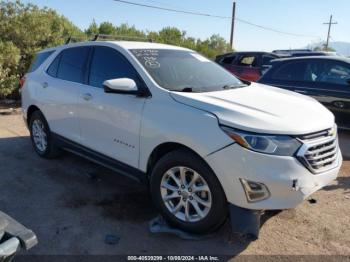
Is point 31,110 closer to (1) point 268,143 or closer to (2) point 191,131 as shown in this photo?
(2) point 191,131

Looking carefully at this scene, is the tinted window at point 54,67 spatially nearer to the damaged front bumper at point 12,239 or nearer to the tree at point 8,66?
the damaged front bumper at point 12,239

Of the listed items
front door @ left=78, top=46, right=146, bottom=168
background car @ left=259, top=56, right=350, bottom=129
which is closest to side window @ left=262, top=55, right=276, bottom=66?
background car @ left=259, top=56, right=350, bottom=129

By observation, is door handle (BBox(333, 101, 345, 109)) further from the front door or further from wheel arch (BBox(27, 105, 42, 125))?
wheel arch (BBox(27, 105, 42, 125))

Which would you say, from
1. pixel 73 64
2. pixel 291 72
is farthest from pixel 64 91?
pixel 291 72

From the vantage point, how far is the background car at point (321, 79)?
707 centimetres

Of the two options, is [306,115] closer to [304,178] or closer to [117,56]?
[304,178]

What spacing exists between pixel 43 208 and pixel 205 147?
6.68ft

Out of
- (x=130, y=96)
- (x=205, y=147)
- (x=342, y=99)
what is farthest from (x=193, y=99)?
(x=342, y=99)

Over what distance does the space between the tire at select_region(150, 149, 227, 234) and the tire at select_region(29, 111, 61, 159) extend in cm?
238

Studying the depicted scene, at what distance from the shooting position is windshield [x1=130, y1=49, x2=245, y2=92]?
13.2ft

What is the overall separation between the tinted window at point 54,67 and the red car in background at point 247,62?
23.0 feet

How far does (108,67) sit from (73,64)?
834mm

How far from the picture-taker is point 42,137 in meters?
5.77

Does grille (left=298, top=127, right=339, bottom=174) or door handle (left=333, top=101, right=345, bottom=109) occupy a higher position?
grille (left=298, top=127, right=339, bottom=174)
